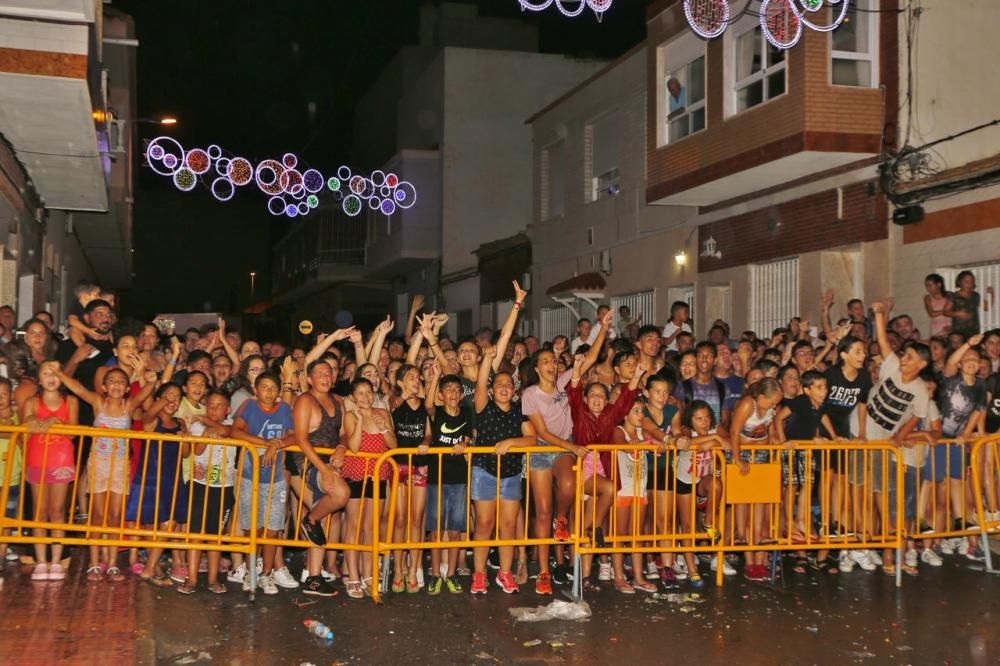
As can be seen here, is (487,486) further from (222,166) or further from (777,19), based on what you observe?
(222,166)

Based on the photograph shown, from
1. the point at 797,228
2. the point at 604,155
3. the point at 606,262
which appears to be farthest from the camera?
the point at 604,155

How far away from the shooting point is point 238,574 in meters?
8.30

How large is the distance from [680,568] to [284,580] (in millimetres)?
3326

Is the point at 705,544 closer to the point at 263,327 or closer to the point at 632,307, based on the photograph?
the point at 632,307

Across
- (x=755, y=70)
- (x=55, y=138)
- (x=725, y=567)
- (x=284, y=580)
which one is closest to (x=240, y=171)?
(x=55, y=138)

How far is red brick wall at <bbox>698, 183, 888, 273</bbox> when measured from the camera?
14773mm

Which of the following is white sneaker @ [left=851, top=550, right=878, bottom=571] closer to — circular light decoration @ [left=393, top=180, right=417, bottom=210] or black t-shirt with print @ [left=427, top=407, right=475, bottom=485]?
black t-shirt with print @ [left=427, top=407, right=475, bottom=485]

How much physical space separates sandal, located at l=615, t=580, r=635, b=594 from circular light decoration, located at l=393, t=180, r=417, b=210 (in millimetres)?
23568

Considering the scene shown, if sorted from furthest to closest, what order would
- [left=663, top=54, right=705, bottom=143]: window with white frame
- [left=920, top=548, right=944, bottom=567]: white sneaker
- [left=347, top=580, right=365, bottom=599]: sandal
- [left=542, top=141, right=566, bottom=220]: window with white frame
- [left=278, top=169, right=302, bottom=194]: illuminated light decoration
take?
[left=542, top=141, right=566, bottom=220]: window with white frame, [left=278, top=169, right=302, bottom=194]: illuminated light decoration, [left=663, top=54, right=705, bottom=143]: window with white frame, [left=920, top=548, right=944, bottom=567]: white sneaker, [left=347, top=580, right=365, bottom=599]: sandal

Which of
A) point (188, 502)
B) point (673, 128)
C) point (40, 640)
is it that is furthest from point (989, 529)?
point (673, 128)

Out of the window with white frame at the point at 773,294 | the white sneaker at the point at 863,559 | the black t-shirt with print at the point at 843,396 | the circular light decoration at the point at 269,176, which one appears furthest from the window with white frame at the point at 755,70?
the white sneaker at the point at 863,559

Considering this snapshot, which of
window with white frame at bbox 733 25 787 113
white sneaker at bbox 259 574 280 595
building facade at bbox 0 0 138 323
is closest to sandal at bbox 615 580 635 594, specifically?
white sneaker at bbox 259 574 280 595

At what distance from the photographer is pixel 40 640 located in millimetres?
6492

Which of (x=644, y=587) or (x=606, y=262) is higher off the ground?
(x=606, y=262)
